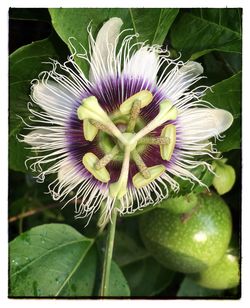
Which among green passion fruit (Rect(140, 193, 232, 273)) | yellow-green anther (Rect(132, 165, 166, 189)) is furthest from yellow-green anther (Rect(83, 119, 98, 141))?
green passion fruit (Rect(140, 193, 232, 273))

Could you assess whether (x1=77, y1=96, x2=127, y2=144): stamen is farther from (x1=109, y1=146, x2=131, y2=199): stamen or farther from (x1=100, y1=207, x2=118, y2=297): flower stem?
(x1=100, y1=207, x2=118, y2=297): flower stem

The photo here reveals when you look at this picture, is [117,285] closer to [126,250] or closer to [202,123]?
[126,250]

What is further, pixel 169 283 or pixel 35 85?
pixel 169 283

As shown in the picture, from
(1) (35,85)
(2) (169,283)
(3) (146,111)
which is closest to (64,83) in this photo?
(1) (35,85)

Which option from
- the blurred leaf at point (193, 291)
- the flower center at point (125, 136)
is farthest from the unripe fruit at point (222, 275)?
the flower center at point (125, 136)

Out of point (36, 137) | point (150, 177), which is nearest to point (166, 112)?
point (150, 177)

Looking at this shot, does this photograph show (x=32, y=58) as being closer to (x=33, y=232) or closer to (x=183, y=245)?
(x=33, y=232)
